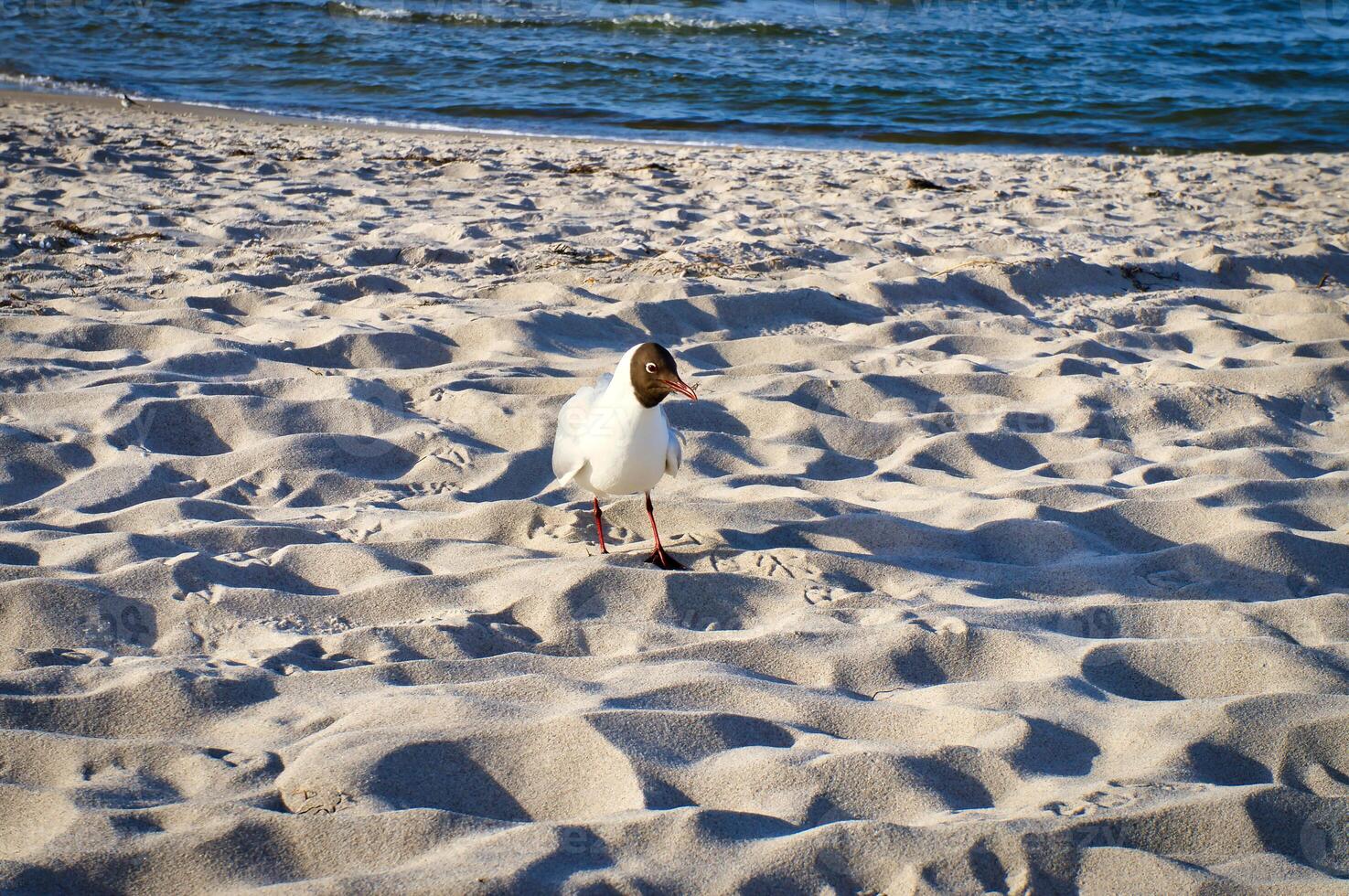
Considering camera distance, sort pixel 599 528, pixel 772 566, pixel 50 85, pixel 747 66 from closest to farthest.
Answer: pixel 772 566 → pixel 599 528 → pixel 50 85 → pixel 747 66

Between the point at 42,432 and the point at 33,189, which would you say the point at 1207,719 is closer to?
the point at 42,432

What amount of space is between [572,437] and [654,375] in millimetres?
369

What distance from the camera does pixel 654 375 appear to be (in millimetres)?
2975

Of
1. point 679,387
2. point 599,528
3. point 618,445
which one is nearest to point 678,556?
point 599,528

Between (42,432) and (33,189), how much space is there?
3624mm

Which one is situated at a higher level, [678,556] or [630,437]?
[630,437]

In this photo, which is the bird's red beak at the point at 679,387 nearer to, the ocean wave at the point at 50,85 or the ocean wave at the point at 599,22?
the ocean wave at the point at 50,85

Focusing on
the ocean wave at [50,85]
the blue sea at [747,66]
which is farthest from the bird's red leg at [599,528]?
the ocean wave at [50,85]

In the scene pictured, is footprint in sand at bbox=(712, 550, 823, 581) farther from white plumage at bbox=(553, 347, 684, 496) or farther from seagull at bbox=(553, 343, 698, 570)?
white plumage at bbox=(553, 347, 684, 496)

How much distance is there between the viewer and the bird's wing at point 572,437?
3.14 meters

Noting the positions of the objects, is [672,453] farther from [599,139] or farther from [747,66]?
[747,66]

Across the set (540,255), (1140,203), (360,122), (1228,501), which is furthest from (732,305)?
(360,122)

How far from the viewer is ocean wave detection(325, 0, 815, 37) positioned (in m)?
15.8

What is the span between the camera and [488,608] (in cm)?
273
